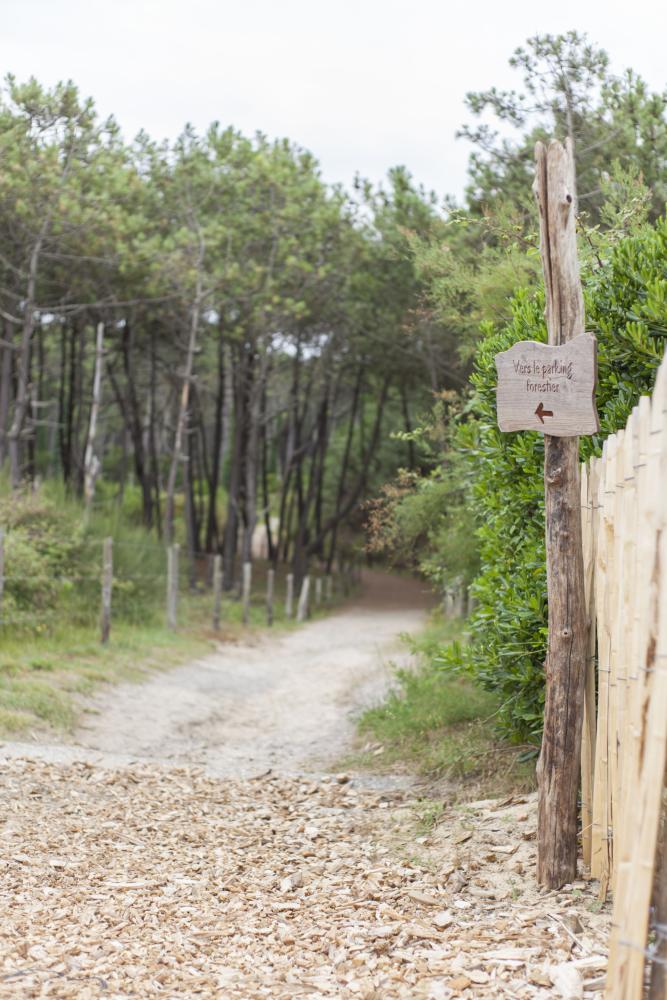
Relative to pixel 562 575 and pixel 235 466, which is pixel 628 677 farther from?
pixel 235 466

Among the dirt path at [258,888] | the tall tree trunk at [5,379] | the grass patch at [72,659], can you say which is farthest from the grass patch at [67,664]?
the tall tree trunk at [5,379]

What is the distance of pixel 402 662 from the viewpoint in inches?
563

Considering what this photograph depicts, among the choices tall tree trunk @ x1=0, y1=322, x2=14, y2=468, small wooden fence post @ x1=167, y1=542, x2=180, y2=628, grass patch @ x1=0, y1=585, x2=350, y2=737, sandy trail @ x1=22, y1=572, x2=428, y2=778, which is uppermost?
tall tree trunk @ x1=0, y1=322, x2=14, y2=468

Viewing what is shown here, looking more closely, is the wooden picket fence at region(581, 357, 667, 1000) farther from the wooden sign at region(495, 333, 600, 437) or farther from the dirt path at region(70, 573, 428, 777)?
the dirt path at region(70, 573, 428, 777)

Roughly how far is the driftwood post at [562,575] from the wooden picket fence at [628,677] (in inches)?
4.3

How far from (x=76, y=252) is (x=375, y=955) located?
19.1m

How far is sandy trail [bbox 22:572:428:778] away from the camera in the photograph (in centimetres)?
898

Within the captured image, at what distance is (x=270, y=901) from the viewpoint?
5070 mm

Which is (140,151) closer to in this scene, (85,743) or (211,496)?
(211,496)

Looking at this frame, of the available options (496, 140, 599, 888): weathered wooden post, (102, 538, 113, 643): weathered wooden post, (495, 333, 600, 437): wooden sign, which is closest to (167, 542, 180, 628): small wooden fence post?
(102, 538, 113, 643): weathered wooden post

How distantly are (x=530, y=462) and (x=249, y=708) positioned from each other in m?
6.89

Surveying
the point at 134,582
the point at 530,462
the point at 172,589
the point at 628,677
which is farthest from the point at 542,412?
the point at 134,582

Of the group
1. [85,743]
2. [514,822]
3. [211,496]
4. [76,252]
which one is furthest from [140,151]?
[514,822]

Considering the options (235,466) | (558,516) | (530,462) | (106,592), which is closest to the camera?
(558,516)
